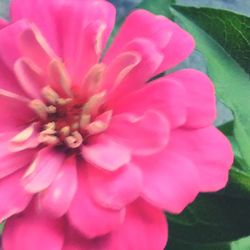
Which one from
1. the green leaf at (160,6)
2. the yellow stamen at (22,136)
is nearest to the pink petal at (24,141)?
the yellow stamen at (22,136)

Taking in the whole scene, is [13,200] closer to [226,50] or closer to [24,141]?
[24,141]

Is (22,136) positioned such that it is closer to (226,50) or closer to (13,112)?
(13,112)

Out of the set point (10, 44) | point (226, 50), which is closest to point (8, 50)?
point (10, 44)

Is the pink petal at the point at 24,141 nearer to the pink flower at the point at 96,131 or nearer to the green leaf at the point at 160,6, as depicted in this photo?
the pink flower at the point at 96,131

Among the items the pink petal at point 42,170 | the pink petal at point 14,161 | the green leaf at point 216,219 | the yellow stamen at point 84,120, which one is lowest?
the green leaf at point 216,219

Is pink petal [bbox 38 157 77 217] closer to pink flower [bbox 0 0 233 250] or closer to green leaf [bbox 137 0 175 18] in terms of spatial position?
pink flower [bbox 0 0 233 250]
